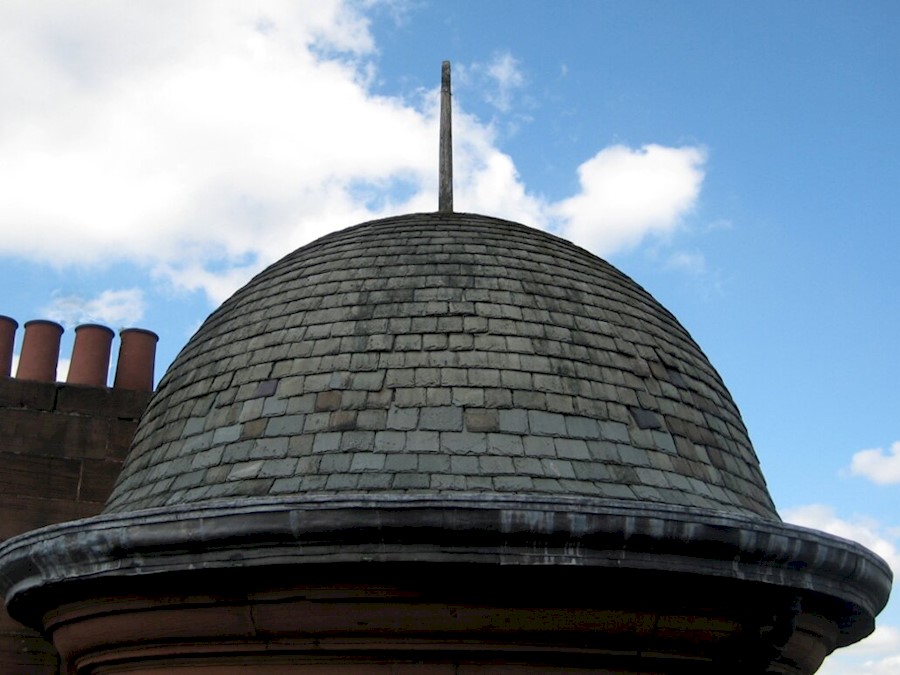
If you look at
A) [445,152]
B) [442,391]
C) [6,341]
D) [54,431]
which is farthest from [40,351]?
[442,391]

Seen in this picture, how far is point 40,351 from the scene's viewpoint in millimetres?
11789

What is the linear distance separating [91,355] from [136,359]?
1.55 feet

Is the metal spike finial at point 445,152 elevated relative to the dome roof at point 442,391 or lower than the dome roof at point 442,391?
elevated

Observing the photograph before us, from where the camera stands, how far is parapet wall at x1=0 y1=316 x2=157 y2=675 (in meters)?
10.7

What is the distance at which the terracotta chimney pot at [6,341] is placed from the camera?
1161 centimetres

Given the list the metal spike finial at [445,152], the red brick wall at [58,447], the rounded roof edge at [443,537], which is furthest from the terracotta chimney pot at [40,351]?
the rounded roof edge at [443,537]

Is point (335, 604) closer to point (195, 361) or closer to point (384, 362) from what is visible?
point (384, 362)

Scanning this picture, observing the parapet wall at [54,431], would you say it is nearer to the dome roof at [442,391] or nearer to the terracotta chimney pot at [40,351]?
the terracotta chimney pot at [40,351]

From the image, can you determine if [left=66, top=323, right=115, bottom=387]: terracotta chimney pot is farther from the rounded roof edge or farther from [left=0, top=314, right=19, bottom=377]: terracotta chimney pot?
the rounded roof edge

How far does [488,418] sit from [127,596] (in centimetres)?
243

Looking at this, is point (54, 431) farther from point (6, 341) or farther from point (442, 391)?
point (442, 391)

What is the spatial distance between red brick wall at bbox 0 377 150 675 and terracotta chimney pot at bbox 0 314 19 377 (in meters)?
0.40

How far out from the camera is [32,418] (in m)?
11.2

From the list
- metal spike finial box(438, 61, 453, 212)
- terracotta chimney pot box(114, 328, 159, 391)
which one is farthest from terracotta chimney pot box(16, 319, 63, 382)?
metal spike finial box(438, 61, 453, 212)
